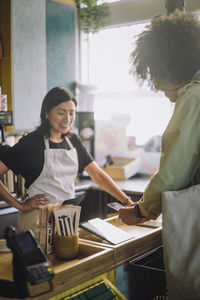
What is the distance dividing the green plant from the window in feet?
0.49

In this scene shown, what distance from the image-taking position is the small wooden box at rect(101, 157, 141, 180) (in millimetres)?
3879

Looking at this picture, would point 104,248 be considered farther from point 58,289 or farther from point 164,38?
point 164,38

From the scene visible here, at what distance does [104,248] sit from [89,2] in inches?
125

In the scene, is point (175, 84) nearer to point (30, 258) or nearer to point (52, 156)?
point (30, 258)

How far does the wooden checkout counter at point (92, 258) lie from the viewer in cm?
146

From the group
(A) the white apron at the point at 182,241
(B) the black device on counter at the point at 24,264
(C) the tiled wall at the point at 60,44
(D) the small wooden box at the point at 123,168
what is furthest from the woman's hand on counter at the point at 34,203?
(C) the tiled wall at the point at 60,44

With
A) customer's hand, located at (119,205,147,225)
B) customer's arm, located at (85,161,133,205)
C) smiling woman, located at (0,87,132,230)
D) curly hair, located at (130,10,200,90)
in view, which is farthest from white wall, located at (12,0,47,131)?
curly hair, located at (130,10,200,90)

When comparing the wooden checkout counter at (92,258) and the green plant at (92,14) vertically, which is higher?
the green plant at (92,14)

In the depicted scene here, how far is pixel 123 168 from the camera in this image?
387 centimetres

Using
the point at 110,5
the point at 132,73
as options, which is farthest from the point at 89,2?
the point at 132,73

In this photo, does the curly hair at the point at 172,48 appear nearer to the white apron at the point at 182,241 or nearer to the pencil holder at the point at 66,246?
the white apron at the point at 182,241

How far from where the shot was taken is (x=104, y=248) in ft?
5.65

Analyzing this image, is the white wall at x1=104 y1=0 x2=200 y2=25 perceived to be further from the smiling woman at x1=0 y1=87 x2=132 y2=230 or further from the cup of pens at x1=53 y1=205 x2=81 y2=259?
the cup of pens at x1=53 y1=205 x2=81 y2=259

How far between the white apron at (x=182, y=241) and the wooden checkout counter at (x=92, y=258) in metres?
0.32
